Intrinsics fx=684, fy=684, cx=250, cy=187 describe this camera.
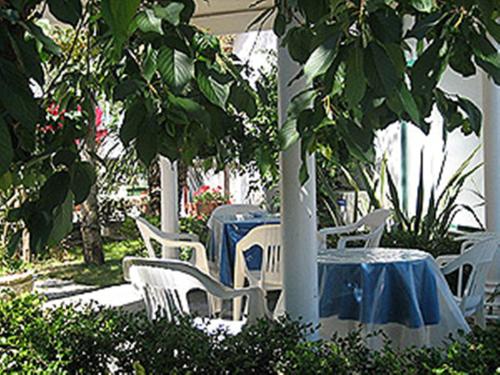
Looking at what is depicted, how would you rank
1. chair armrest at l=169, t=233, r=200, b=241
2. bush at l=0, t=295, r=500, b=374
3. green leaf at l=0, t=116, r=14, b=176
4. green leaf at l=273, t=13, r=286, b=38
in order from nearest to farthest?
green leaf at l=0, t=116, r=14, b=176 < green leaf at l=273, t=13, r=286, b=38 < bush at l=0, t=295, r=500, b=374 < chair armrest at l=169, t=233, r=200, b=241

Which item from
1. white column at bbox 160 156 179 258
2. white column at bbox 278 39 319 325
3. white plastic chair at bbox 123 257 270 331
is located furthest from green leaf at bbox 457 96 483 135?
white column at bbox 160 156 179 258

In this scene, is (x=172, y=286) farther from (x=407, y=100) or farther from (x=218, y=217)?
(x=218, y=217)

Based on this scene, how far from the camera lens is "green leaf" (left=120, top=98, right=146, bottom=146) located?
4.02 ft

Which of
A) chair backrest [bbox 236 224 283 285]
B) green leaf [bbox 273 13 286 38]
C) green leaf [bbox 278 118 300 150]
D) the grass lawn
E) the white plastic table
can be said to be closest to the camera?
green leaf [bbox 278 118 300 150]

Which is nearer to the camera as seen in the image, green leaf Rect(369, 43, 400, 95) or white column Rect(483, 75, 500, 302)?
green leaf Rect(369, 43, 400, 95)

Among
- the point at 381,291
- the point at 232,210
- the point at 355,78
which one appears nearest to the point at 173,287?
the point at 381,291

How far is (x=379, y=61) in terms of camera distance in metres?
0.96

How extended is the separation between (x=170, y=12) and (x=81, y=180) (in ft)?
1.08

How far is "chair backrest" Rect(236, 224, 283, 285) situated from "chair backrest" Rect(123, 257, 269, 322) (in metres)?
1.14

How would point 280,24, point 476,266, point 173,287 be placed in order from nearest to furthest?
point 280,24 → point 173,287 → point 476,266

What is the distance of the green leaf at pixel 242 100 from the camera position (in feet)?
5.29

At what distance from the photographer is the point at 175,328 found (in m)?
3.10

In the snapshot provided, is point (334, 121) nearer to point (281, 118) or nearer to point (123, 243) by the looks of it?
point (281, 118)

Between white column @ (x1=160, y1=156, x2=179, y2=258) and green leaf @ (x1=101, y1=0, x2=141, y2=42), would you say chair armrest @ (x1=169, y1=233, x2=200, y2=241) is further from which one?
green leaf @ (x1=101, y1=0, x2=141, y2=42)
